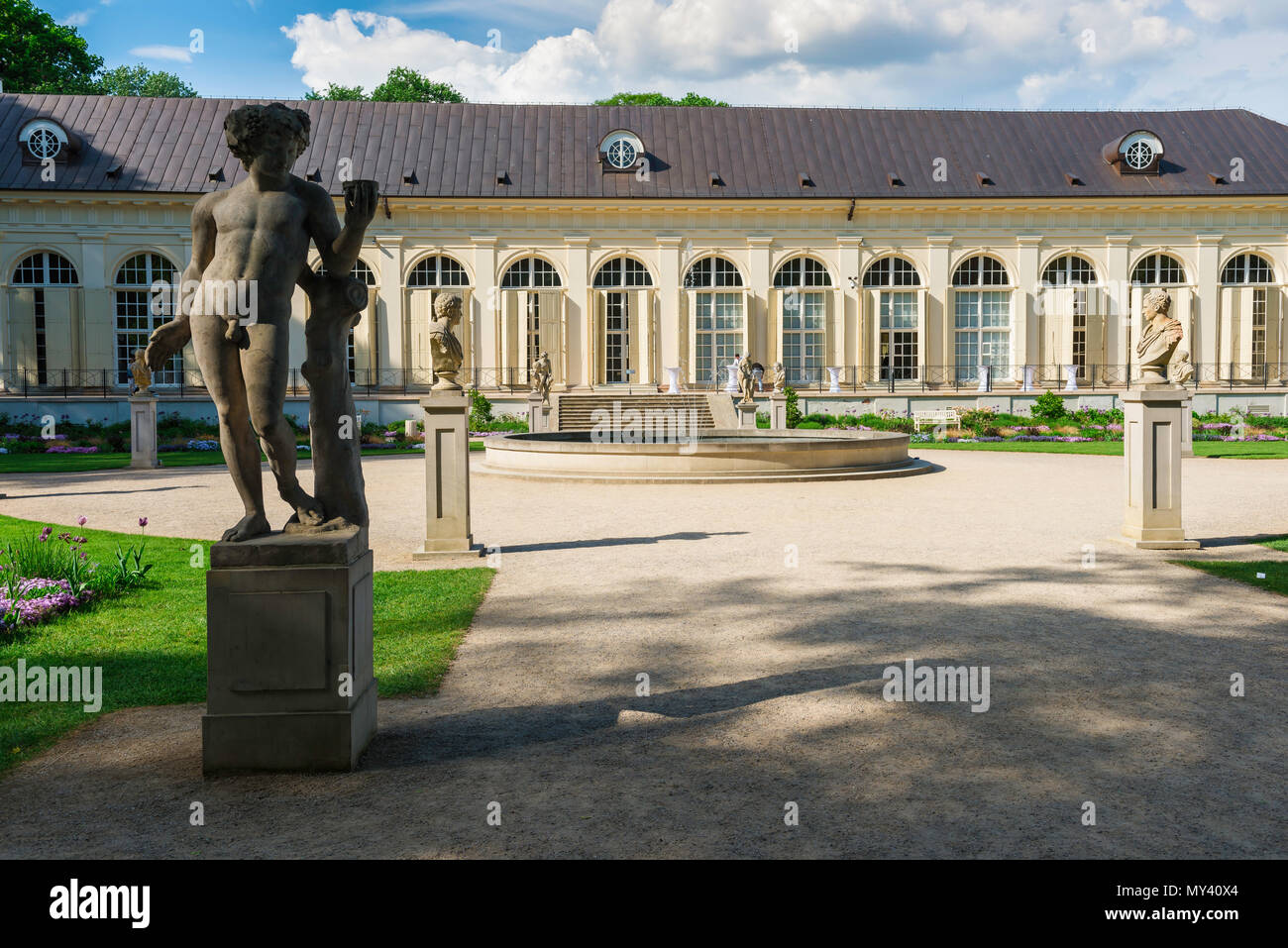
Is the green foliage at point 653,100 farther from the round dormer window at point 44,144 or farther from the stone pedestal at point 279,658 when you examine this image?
the stone pedestal at point 279,658

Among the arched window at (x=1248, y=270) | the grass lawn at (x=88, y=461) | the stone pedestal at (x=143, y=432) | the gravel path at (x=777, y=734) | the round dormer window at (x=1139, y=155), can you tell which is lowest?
the gravel path at (x=777, y=734)

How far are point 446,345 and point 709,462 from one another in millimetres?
7626

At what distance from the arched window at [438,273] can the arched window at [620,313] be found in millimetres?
4590

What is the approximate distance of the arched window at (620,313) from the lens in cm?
3547

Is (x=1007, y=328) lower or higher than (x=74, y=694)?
higher

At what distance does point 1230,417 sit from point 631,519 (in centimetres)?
2613

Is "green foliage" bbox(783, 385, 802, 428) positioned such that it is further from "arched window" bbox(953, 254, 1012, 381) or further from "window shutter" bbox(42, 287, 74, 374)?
"window shutter" bbox(42, 287, 74, 374)

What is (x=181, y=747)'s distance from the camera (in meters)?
4.63

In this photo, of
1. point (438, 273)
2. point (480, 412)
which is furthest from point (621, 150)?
point (480, 412)

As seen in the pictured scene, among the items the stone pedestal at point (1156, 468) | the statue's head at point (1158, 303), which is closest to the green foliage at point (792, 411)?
the statue's head at point (1158, 303)

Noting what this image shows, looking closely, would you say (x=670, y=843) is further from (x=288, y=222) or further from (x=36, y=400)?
(x=36, y=400)
